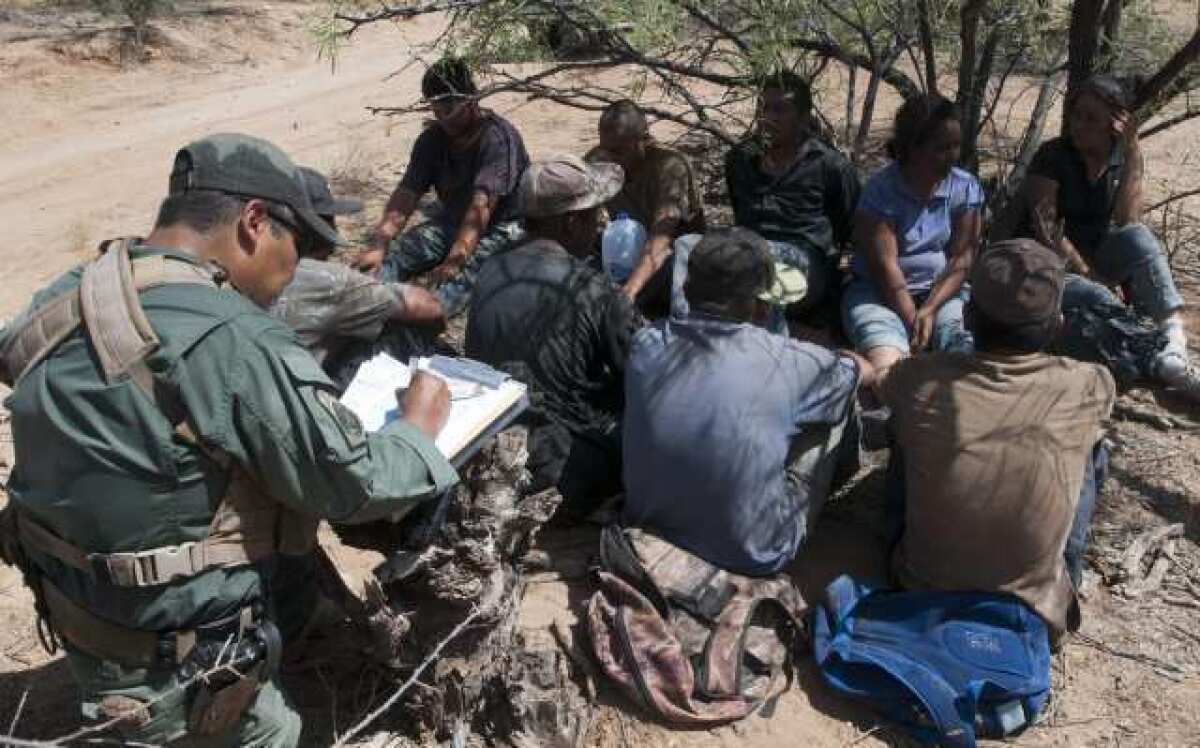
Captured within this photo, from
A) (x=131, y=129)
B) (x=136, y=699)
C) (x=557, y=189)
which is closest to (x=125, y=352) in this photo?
(x=136, y=699)

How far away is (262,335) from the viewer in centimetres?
204

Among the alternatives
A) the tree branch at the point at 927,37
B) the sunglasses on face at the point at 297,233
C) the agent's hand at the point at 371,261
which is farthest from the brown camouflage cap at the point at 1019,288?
the agent's hand at the point at 371,261

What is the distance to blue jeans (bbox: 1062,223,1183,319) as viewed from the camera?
429 cm

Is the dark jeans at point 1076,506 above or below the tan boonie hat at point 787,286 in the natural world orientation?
below

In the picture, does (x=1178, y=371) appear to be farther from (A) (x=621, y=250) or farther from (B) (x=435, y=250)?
(B) (x=435, y=250)

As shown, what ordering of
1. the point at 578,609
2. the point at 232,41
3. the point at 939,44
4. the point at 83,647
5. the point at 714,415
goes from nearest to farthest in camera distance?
the point at 83,647, the point at 714,415, the point at 578,609, the point at 939,44, the point at 232,41

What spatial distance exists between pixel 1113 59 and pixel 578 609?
→ 3579mm

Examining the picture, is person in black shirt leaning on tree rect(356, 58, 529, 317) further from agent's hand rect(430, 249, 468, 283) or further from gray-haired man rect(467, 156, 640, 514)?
gray-haired man rect(467, 156, 640, 514)

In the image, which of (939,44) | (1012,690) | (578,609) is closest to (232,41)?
(939,44)

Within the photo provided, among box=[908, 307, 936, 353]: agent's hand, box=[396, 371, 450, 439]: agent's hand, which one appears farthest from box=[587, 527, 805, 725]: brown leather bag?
box=[908, 307, 936, 353]: agent's hand

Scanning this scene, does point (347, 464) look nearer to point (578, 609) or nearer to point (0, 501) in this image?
point (578, 609)

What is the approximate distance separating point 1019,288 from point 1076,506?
608 millimetres

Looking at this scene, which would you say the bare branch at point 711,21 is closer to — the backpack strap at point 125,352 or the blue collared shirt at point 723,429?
the blue collared shirt at point 723,429

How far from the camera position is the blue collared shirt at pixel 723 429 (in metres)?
3.02
